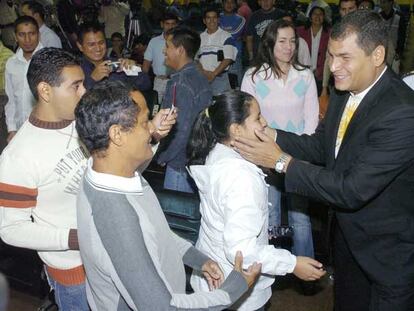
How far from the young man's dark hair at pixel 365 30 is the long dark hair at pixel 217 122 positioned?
0.52m

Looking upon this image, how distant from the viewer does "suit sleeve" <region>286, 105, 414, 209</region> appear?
6.61ft

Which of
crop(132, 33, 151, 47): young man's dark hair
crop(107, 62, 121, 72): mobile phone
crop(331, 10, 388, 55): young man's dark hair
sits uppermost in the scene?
crop(132, 33, 151, 47): young man's dark hair

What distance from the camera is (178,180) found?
350cm

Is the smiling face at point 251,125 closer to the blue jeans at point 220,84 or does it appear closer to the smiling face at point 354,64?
the smiling face at point 354,64

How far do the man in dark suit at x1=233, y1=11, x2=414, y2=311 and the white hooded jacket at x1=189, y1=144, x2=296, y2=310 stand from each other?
0.53 feet

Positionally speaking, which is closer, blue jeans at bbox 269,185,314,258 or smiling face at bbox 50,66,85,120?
smiling face at bbox 50,66,85,120

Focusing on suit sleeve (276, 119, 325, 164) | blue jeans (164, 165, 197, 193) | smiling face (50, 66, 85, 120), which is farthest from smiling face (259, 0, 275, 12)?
smiling face (50, 66, 85, 120)

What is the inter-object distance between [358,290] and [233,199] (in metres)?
1.03

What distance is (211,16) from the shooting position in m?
5.70

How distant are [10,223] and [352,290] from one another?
169 cm

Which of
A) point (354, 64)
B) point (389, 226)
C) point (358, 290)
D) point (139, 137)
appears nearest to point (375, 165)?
point (389, 226)

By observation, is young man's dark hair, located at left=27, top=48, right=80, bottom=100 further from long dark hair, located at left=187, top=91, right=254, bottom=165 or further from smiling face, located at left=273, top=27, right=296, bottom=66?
smiling face, located at left=273, top=27, right=296, bottom=66

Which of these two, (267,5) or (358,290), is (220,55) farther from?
(358,290)

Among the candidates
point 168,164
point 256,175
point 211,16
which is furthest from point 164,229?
point 211,16
